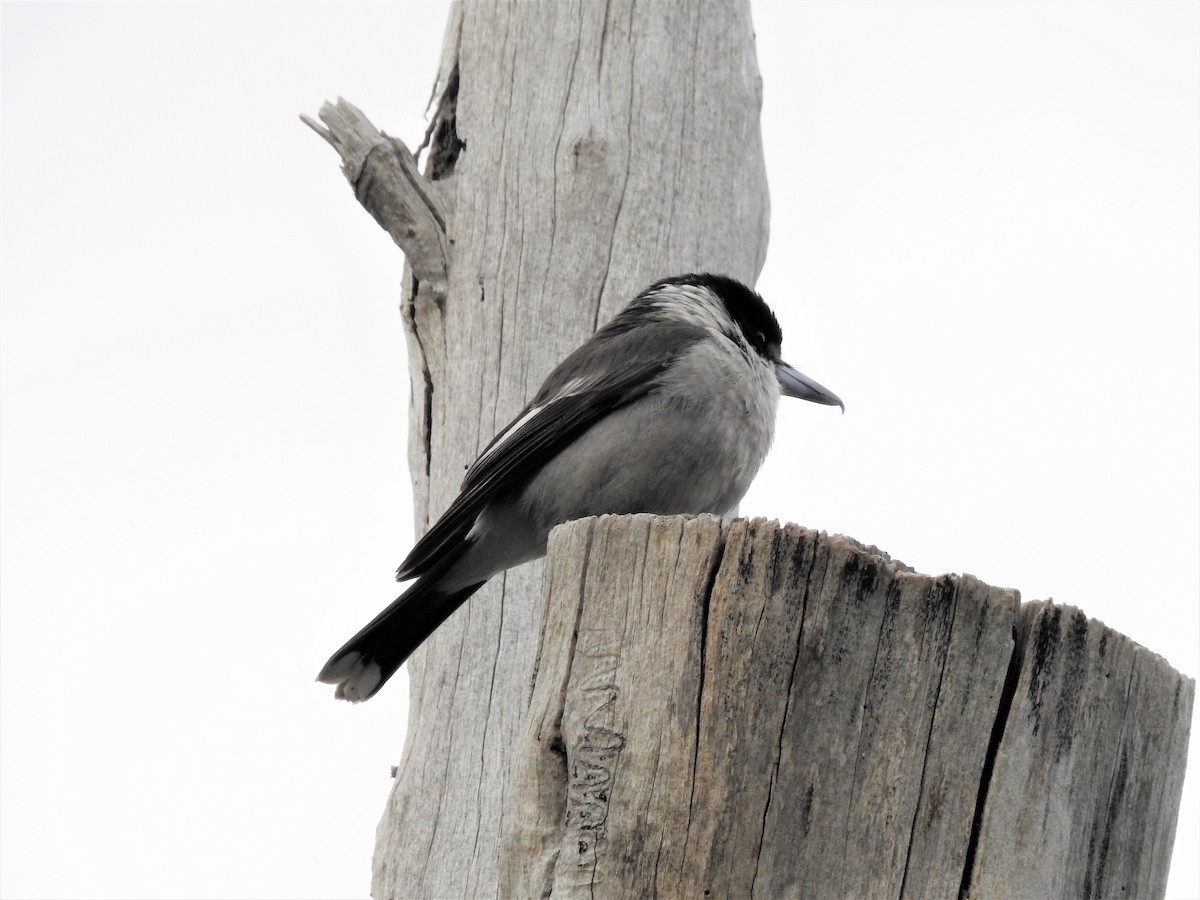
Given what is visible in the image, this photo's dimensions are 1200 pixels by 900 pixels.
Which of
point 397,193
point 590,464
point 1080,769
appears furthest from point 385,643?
point 1080,769

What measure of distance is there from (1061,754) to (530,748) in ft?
3.13

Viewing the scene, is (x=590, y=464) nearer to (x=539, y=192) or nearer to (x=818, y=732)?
(x=539, y=192)

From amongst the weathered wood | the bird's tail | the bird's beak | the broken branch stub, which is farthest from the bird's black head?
the weathered wood

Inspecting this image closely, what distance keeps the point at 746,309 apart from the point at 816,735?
2.58 metres

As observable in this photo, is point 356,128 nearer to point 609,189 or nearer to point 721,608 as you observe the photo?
point 609,189

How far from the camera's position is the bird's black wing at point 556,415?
3869 millimetres

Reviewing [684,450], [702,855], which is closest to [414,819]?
[684,450]

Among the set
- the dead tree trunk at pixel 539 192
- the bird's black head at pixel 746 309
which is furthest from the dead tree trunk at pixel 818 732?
the bird's black head at pixel 746 309

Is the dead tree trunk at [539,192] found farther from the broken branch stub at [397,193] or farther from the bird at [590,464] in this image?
the bird at [590,464]

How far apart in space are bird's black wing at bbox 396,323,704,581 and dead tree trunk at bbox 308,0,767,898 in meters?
0.41

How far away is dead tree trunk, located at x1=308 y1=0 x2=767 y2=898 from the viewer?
4.49m

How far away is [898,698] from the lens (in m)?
2.24

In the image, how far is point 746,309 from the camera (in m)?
4.60

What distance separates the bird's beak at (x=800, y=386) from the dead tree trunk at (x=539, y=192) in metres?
0.40
